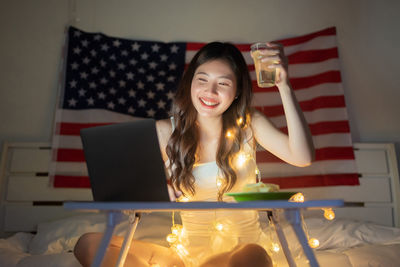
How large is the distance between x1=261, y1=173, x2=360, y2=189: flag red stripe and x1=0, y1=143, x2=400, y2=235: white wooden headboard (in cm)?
4

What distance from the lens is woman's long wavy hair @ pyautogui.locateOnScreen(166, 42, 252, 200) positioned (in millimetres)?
1518

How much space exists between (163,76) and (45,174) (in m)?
1.11

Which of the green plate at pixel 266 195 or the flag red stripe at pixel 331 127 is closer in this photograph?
the green plate at pixel 266 195

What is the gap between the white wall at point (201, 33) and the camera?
2.71m

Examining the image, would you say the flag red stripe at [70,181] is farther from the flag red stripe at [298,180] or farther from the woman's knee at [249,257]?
the woman's knee at [249,257]

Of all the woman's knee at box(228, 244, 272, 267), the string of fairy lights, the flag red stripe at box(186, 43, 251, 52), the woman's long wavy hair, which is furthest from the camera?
the flag red stripe at box(186, 43, 251, 52)

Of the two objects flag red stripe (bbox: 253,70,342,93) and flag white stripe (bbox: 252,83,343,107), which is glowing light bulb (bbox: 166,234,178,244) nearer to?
flag white stripe (bbox: 252,83,343,107)

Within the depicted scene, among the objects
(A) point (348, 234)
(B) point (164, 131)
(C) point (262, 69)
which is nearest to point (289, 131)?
(C) point (262, 69)

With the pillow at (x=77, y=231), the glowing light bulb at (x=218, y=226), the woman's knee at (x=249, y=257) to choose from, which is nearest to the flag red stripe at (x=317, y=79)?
the pillow at (x=77, y=231)

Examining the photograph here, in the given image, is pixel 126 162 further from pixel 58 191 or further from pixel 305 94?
pixel 305 94

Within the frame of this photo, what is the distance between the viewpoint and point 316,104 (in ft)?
8.63

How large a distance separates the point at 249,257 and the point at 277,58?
57 cm

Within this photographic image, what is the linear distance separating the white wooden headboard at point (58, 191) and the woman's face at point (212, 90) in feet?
4.17

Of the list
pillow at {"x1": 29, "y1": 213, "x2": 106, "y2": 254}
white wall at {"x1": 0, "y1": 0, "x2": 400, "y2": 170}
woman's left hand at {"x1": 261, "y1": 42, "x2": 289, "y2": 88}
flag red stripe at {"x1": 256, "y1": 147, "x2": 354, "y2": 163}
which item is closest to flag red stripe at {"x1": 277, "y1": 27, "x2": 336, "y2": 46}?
white wall at {"x1": 0, "y1": 0, "x2": 400, "y2": 170}
